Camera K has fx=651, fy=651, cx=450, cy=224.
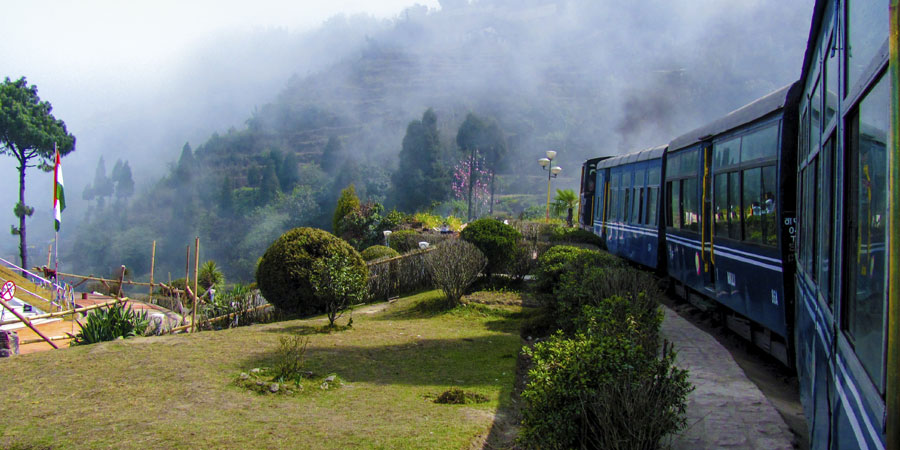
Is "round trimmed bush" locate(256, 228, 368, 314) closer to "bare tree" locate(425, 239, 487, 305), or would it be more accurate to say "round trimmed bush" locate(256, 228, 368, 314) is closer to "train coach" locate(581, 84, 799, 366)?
"bare tree" locate(425, 239, 487, 305)

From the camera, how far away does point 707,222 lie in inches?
384

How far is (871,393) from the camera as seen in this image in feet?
6.16

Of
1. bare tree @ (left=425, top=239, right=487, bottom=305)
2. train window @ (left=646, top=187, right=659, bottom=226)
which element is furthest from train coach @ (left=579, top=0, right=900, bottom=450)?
bare tree @ (left=425, top=239, right=487, bottom=305)

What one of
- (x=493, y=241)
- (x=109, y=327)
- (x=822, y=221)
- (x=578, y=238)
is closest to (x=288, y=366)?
(x=109, y=327)

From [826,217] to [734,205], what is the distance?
536 centimetres

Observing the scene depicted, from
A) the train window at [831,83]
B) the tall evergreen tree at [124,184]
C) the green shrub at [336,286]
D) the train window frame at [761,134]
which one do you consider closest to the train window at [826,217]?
the train window at [831,83]

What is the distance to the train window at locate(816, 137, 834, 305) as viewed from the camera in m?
3.22

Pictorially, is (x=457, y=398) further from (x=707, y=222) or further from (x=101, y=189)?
(x=101, y=189)

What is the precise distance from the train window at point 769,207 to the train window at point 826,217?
3.31 meters

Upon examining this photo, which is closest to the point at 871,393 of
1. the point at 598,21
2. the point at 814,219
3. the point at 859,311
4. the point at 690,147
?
the point at 859,311

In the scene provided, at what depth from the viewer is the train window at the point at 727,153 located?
864cm

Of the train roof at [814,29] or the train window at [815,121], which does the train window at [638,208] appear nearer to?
the train roof at [814,29]

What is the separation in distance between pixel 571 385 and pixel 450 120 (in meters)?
130

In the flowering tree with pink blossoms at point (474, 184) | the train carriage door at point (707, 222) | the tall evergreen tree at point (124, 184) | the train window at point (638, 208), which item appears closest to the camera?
the train carriage door at point (707, 222)
